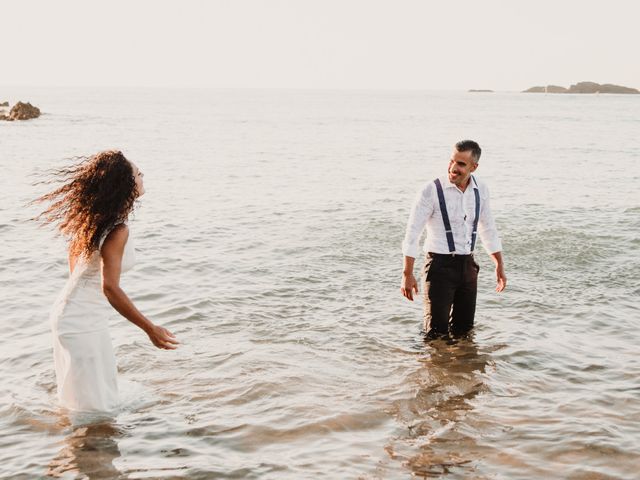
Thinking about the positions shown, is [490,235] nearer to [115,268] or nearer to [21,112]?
[115,268]

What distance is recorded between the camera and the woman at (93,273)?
16.3 ft

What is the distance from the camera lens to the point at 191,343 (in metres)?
8.70

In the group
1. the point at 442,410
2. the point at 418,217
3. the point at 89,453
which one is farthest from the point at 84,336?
the point at 418,217

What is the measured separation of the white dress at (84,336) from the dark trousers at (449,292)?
354cm

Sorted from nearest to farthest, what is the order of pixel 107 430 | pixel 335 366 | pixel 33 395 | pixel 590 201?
1. pixel 107 430
2. pixel 33 395
3. pixel 335 366
4. pixel 590 201

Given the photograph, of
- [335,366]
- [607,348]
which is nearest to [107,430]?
[335,366]

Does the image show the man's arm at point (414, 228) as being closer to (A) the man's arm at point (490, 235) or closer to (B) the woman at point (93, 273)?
(A) the man's arm at point (490, 235)

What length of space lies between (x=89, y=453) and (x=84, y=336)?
1.03 metres

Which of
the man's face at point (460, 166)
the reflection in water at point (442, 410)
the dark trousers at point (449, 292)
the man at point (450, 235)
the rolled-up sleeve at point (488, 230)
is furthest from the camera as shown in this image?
the rolled-up sleeve at point (488, 230)

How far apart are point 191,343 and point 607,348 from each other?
5.30 m

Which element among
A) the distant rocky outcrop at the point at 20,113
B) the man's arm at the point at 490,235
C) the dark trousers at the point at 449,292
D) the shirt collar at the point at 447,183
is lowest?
the dark trousers at the point at 449,292

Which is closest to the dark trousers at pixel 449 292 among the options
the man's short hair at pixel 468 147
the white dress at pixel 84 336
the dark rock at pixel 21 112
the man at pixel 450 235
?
the man at pixel 450 235

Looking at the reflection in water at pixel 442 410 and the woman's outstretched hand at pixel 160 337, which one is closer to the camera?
the woman's outstretched hand at pixel 160 337

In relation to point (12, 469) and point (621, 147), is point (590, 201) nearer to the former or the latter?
point (12, 469)
